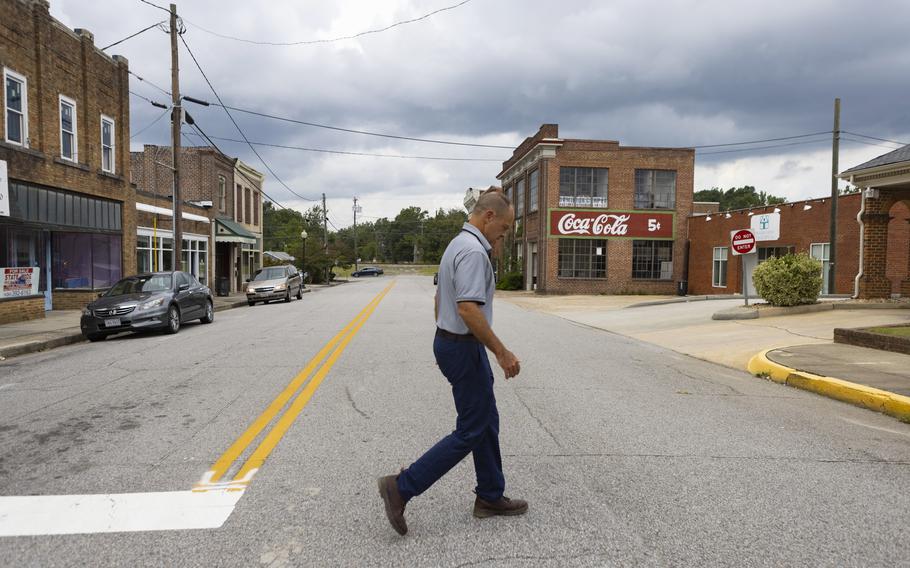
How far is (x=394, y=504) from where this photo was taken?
3.51 metres

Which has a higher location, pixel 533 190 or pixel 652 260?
pixel 533 190

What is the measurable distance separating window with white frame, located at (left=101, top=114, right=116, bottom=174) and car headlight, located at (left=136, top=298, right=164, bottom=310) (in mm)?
9557

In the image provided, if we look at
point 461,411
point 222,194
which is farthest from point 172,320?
point 222,194

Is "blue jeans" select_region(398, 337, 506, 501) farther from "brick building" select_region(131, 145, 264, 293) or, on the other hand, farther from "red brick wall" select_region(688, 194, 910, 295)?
"brick building" select_region(131, 145, 264, 293)

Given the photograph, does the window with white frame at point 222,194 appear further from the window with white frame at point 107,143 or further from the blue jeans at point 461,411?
the blue jeans at point 461,411

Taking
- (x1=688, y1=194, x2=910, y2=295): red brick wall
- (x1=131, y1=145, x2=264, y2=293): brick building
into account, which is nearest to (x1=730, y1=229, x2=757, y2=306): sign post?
(x1=688, y1=194, x2=910, y2=295): red brick wall

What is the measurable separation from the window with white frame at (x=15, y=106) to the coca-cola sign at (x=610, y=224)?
2477cm

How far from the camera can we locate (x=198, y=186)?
34750 mm

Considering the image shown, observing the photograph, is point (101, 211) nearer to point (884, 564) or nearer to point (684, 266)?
point (884, 564)

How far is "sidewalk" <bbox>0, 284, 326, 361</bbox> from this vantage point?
11673 millimetres

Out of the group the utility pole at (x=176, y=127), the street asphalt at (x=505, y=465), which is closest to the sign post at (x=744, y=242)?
the street asphalt at (x=505, y=465)

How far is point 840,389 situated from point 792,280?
9.39 metres

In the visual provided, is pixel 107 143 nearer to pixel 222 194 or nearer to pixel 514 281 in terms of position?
pixel 222 194

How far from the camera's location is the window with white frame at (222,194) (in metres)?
36.2
